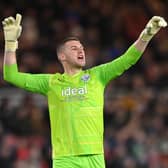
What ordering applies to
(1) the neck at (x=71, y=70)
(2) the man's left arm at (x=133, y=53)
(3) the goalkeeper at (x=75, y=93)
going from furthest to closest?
(1) the neck at (x=71, y=70)
(3) the goalkeeper at (x=75, y=93)
(2) the man's left arm at (x=133, y=53)

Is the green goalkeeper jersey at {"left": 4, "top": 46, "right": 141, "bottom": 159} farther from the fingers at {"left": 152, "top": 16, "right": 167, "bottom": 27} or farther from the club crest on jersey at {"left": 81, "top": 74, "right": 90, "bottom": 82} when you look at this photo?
the fingers at {"left": 152, "top": 16, "right": 167, "bottom": 27}

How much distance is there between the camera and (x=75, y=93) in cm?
814

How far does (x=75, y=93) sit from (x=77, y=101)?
3.0 inches

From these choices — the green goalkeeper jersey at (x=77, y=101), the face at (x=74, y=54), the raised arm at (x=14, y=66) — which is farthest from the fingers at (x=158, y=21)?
the raised arm at (x=14, y=66)

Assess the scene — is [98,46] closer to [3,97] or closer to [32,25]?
[32,25]

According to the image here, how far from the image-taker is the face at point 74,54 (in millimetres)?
8203

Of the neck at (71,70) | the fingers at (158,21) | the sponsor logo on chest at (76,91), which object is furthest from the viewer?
the neck at (71,70)

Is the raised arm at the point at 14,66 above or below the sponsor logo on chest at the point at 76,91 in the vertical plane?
above

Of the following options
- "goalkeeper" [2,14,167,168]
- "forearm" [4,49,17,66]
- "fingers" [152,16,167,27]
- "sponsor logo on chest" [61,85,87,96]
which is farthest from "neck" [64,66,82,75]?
"fingers" [152,16,167,27]

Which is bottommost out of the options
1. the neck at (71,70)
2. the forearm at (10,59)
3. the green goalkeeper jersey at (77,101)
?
the green goalkeeper jersey at (77,101)

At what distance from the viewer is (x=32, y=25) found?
49.2 feet

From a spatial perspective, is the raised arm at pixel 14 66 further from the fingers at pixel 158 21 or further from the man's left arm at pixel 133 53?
the fingers at pixel 158 21

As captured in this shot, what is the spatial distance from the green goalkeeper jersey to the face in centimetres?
11

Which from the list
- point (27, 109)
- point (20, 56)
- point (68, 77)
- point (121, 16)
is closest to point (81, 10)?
point (121, 16)
